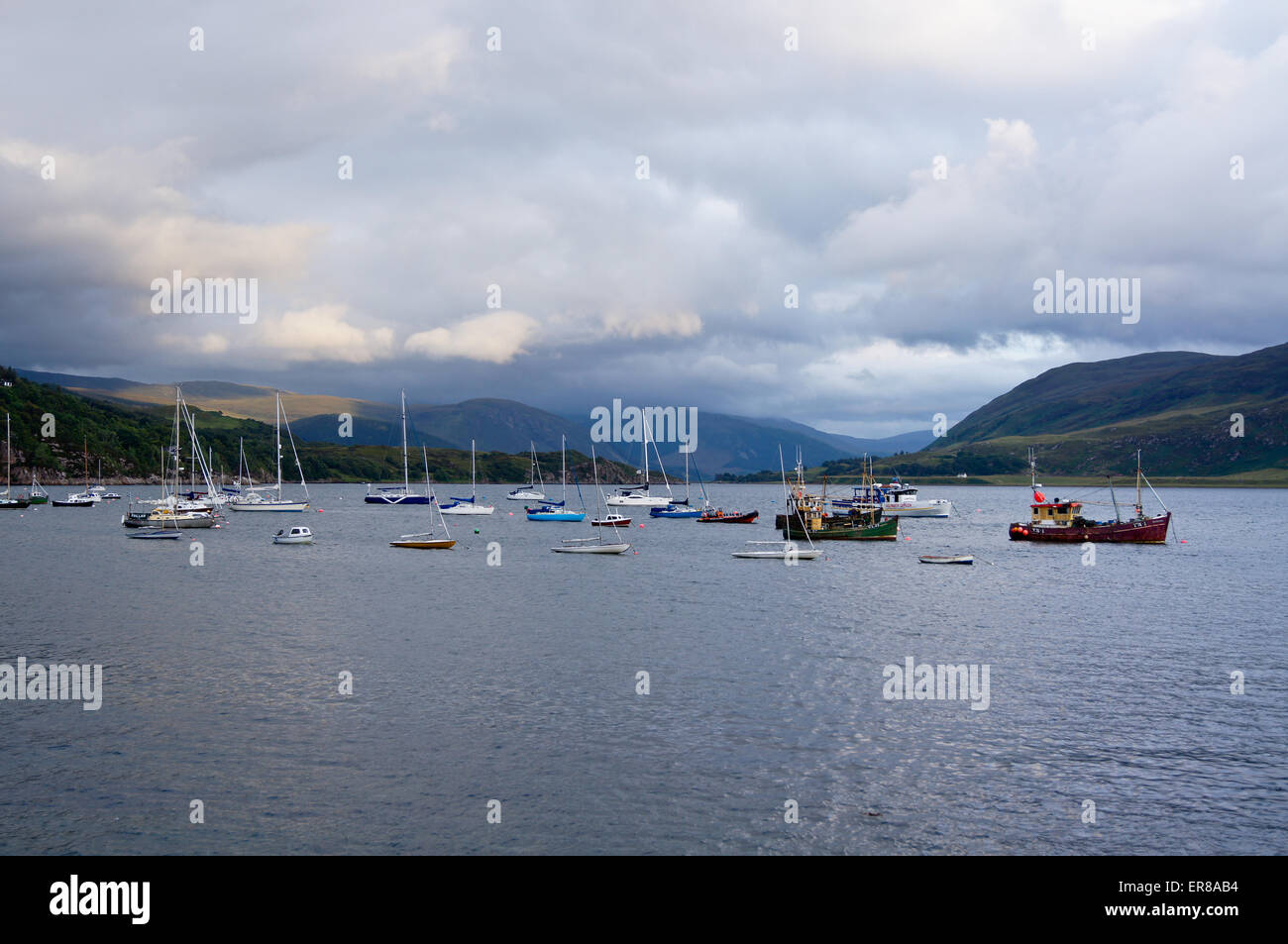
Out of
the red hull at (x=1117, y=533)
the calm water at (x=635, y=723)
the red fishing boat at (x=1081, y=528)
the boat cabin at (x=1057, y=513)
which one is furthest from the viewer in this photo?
the boat cabin at (x=1057, y=513)

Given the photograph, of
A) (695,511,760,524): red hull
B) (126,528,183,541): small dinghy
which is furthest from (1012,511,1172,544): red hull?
(126,528,183,541): small dinghy

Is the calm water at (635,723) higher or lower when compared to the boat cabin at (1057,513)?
lower

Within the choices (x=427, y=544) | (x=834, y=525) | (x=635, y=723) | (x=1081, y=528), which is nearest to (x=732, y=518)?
(x=834, y=525)

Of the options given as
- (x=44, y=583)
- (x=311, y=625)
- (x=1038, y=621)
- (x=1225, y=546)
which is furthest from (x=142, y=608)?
(x=1225, y=546)

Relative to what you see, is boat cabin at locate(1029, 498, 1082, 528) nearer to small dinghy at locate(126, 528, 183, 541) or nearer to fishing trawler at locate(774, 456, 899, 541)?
fishing trawler at locate(774, 456, 899, 541)

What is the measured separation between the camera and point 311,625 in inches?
2327

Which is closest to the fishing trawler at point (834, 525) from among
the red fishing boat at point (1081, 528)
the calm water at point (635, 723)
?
the red fishing boat at point (1081, 528)

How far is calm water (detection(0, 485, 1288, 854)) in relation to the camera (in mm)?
24391

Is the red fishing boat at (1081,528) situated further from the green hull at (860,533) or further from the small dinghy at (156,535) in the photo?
the small dinghy at (156,535)

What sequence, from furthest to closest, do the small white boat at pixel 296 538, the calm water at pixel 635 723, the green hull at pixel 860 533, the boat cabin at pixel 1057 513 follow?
the green hull at pixel 860 533 < the boat cabin at pixel 1057 513 < the small white boat at pixel 296 538 < the calm water at pixel 635 723

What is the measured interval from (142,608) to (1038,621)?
6395cm

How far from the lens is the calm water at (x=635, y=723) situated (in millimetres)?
24391

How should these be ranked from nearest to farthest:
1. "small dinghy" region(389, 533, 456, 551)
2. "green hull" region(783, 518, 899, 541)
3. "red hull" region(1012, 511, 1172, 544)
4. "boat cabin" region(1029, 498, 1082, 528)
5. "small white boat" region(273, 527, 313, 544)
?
"small dinghy" region(389, 533, 456, 551)
"small white boat" region(273, 527, 313, 544)
"red hull" region(1012, 511, 1172, 544)
"boat cabin" region(1029, 498, 1082, 528)
"green hull" region(783, 518, 899, 541)

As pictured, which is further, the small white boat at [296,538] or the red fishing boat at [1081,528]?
the red fishing boat at [1081,528]
